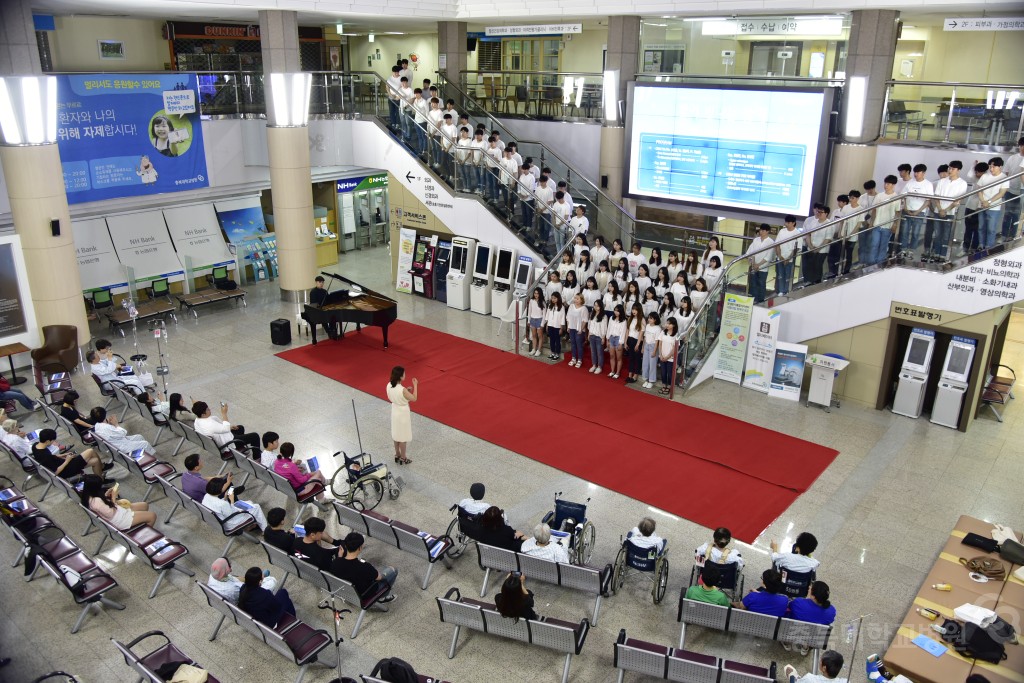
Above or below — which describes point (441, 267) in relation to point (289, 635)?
above

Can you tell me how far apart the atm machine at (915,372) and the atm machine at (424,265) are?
33.2ft

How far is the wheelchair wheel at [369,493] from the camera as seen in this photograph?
33.0 ft

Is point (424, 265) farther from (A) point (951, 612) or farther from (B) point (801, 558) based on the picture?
(A) point (951, 612)

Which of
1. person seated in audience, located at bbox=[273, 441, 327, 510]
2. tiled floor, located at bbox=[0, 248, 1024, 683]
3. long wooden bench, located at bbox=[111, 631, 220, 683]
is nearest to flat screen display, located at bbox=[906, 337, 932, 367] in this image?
tiled floor, located at bbox=[0, 248, 1024, 683]

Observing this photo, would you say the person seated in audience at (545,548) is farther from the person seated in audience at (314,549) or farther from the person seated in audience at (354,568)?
the person seated in audience at (314,549)

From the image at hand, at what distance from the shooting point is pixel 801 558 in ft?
25.7

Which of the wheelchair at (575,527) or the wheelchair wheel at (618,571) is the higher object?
the wheelchair at (575,527)

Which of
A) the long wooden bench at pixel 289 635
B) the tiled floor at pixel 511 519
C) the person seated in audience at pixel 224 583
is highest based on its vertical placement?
the person seated in audience at pixel 224 583

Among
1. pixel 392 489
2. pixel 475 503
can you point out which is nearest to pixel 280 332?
pixel 392 489

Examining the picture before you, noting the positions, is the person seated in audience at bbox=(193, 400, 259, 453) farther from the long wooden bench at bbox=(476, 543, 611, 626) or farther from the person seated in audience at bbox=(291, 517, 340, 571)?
the long wooden bench at bbox=(476, 543, 611, 626)

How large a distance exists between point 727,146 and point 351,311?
835 cm

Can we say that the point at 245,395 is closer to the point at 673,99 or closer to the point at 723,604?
the point at 723,604

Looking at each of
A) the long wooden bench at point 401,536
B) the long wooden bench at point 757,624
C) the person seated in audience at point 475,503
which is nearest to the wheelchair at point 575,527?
the person seated in audience at point 475,503

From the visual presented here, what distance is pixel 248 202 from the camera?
794 inches
